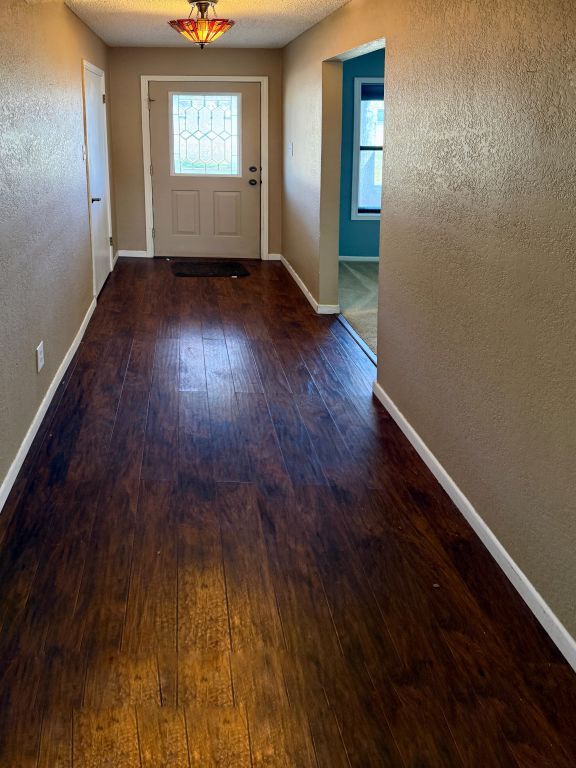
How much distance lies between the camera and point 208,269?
27.5ft

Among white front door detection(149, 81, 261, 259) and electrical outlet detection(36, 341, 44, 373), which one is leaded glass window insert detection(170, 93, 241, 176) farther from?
electrical outlet detection(36, 341, 44, 373)

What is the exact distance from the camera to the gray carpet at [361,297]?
6.07m

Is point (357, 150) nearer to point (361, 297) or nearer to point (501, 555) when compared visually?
point (361, 297)

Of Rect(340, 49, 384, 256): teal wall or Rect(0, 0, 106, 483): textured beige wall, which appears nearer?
Rect(0, 0, 106, 483): textured beige wall

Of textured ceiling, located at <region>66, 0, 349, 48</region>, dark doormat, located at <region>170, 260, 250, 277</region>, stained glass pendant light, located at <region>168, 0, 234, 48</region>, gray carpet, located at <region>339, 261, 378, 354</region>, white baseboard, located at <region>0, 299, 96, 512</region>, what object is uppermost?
textured ceiling, located at <region>66, 0, 349, 48</region>

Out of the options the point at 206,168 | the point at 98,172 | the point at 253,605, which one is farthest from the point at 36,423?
the point at 206,168

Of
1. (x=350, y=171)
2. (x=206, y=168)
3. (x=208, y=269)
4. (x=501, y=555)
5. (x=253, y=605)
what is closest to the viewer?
(x=253, y=605)

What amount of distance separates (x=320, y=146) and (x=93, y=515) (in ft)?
13.1

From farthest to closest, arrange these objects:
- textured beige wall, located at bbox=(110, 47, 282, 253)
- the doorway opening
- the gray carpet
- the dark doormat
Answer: the doorway opening, textured beige wall, located at bbox=(110, 47, 282, 253), the dark doormat, the gray carpet

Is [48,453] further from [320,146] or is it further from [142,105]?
[142,105]

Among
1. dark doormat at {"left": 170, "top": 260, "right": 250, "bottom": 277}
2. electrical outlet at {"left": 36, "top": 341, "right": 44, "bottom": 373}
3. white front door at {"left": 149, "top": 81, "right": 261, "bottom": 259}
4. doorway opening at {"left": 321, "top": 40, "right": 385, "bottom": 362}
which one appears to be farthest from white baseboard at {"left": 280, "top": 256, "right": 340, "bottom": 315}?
electrical outlet at {"left": 36, "top": 341, "right": 44, "bottom": 373}

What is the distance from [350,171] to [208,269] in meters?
2.10

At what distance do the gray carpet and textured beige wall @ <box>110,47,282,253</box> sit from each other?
1154 millimetres

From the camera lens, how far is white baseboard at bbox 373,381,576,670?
2303 millimetres
